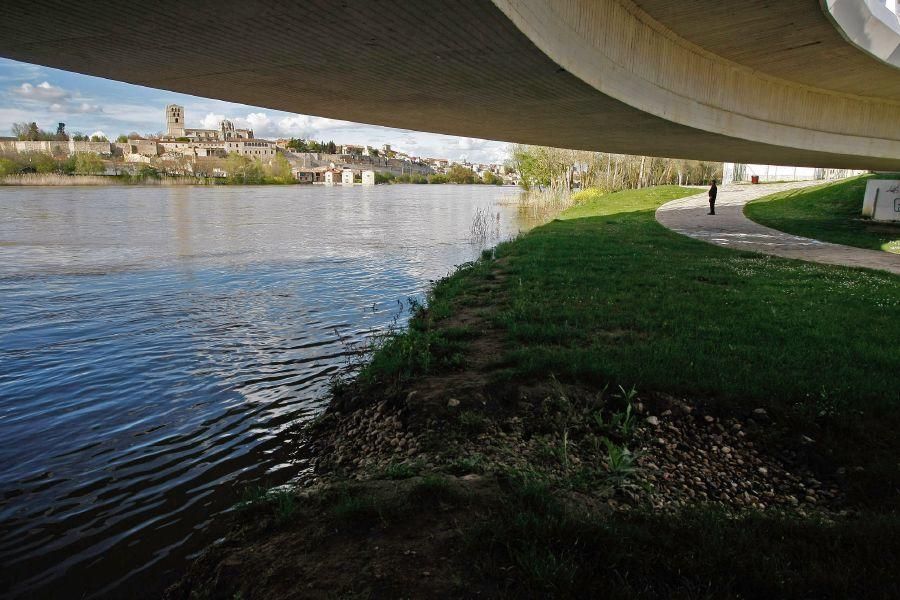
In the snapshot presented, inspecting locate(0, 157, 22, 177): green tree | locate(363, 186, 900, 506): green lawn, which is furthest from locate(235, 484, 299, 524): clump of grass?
locate(0, 157, 22, 177): green tree

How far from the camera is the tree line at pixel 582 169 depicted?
159 ft

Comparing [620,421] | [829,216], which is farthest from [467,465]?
[829,216]

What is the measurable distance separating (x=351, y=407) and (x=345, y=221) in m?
29.1

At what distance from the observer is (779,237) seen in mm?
19594

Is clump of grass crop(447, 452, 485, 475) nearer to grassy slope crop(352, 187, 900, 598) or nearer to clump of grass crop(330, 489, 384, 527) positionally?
grassy slope crop(352, 187, 900, 598)

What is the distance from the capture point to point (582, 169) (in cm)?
5241

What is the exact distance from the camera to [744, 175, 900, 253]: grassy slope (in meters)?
19.0

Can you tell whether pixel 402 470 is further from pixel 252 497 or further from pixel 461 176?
pixel 461 176

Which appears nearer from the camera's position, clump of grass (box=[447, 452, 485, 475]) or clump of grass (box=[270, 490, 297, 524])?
clump of grass (box=[270, 490, 297, 524])

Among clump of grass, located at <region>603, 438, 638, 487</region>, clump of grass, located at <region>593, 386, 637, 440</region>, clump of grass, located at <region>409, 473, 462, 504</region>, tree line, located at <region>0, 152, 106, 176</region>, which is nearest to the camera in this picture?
clump of grass, located at <region>409, 473, 462, 504</region>

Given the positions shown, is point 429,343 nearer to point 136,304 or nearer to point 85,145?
point 136,304

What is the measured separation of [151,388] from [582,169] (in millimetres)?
50050

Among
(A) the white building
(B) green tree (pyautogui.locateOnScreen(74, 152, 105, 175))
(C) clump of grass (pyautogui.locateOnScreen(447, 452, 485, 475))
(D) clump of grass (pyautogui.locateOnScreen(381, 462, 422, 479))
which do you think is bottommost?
(D) clump of grass (pyautogui.locateOnScreen(381, 462, 422, 479))

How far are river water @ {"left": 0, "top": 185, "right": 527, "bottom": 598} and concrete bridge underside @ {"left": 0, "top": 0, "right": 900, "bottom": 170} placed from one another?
150 inches
